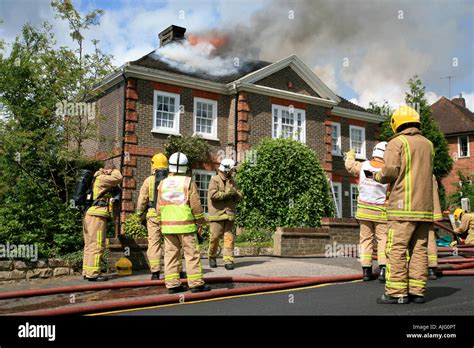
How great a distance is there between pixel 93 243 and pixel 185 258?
8.80 ft

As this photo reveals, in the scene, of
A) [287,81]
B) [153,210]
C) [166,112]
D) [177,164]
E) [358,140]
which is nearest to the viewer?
[177,164]

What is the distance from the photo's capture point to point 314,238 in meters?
14.2

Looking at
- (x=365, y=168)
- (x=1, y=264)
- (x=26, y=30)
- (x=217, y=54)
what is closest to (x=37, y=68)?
(x=1, y=264)

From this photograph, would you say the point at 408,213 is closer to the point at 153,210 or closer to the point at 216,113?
the point at 153,210

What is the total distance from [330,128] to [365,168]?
651 inches

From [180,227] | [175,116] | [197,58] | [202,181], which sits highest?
[197,58]

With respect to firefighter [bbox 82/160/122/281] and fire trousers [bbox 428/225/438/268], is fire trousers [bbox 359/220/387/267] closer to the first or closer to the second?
fire trousers [bbox 428/225/438/268]

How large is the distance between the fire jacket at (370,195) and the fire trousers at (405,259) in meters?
1.98

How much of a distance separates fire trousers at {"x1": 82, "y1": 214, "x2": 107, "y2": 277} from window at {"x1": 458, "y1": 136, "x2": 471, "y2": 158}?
35.5m

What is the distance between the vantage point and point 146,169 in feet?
62.6

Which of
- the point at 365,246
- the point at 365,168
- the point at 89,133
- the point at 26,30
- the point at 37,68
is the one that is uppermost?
the point at 26,30

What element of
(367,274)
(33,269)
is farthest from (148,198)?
(367,274)

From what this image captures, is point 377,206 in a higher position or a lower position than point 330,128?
lower
